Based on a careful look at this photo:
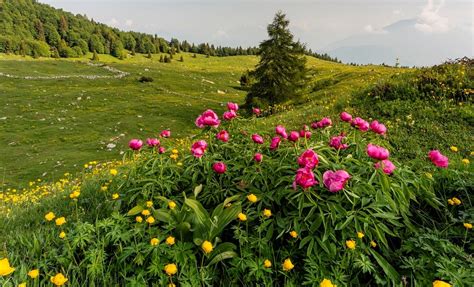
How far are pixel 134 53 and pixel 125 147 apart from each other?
111m

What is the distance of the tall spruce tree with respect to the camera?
29.2 meters

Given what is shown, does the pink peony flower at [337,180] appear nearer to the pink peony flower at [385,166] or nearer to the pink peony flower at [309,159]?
the pink peony flower at [309,159]

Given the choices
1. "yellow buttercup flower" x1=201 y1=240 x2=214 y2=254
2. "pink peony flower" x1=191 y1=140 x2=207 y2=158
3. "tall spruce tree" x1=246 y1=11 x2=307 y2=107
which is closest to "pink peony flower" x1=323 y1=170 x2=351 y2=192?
"yellow buttercup flower" x1=201 y1=240 x2=214 y2=254

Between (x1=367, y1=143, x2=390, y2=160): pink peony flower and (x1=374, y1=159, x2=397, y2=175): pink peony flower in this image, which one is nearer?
(x1=367, y1=143, x2=390, y2=160): pink peony flower

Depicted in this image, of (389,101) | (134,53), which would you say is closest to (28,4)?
(134,53)

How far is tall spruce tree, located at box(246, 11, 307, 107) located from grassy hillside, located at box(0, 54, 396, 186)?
329cm

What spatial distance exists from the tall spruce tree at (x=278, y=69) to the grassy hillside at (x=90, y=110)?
10.8ft

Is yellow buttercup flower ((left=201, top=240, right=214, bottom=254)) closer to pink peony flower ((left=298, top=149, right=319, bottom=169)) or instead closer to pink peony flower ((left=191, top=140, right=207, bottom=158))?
pink peony flower ((left=298, top=149, right=319, bottom=169))

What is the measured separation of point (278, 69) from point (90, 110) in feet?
74.1

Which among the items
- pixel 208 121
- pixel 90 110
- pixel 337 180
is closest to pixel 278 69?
pixel 90 110

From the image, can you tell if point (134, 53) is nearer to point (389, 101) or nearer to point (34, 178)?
point (34, 178)

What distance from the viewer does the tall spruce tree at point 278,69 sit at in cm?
2917

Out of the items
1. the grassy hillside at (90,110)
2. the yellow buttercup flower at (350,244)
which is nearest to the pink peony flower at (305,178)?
the yellow buttercup flower at (350,244)

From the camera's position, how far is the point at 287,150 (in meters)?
4.11
